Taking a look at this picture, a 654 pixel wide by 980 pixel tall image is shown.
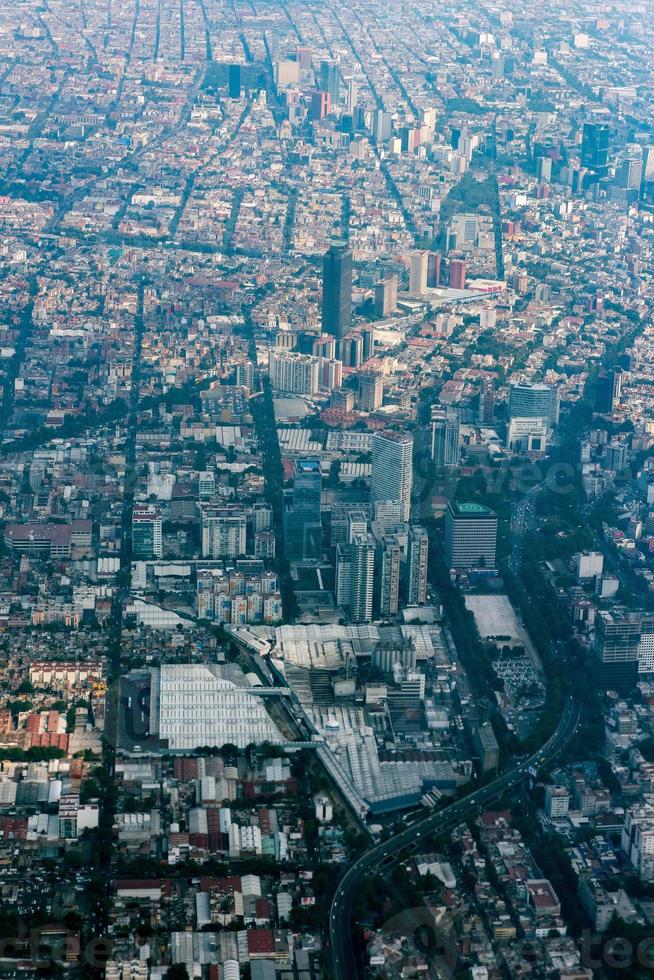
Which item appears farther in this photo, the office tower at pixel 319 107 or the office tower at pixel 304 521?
the office tower at pixel 319 107

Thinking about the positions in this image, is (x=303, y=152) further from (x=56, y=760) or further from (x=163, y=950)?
(x=163, y=950)

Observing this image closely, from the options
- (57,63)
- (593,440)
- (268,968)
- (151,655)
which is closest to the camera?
(268,968)

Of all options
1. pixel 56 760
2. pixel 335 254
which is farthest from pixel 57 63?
pixel 56 760

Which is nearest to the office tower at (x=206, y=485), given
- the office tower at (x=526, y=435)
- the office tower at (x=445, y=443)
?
the office tower at (x=445, y=443)

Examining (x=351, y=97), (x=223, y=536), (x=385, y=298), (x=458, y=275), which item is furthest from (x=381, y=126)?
(x=223, y=536)

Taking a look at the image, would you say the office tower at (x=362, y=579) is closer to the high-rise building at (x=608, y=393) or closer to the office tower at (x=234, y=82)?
the high-rise building at (x=608, y=393)

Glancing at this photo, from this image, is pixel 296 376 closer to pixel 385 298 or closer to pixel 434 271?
pixel 385 298
